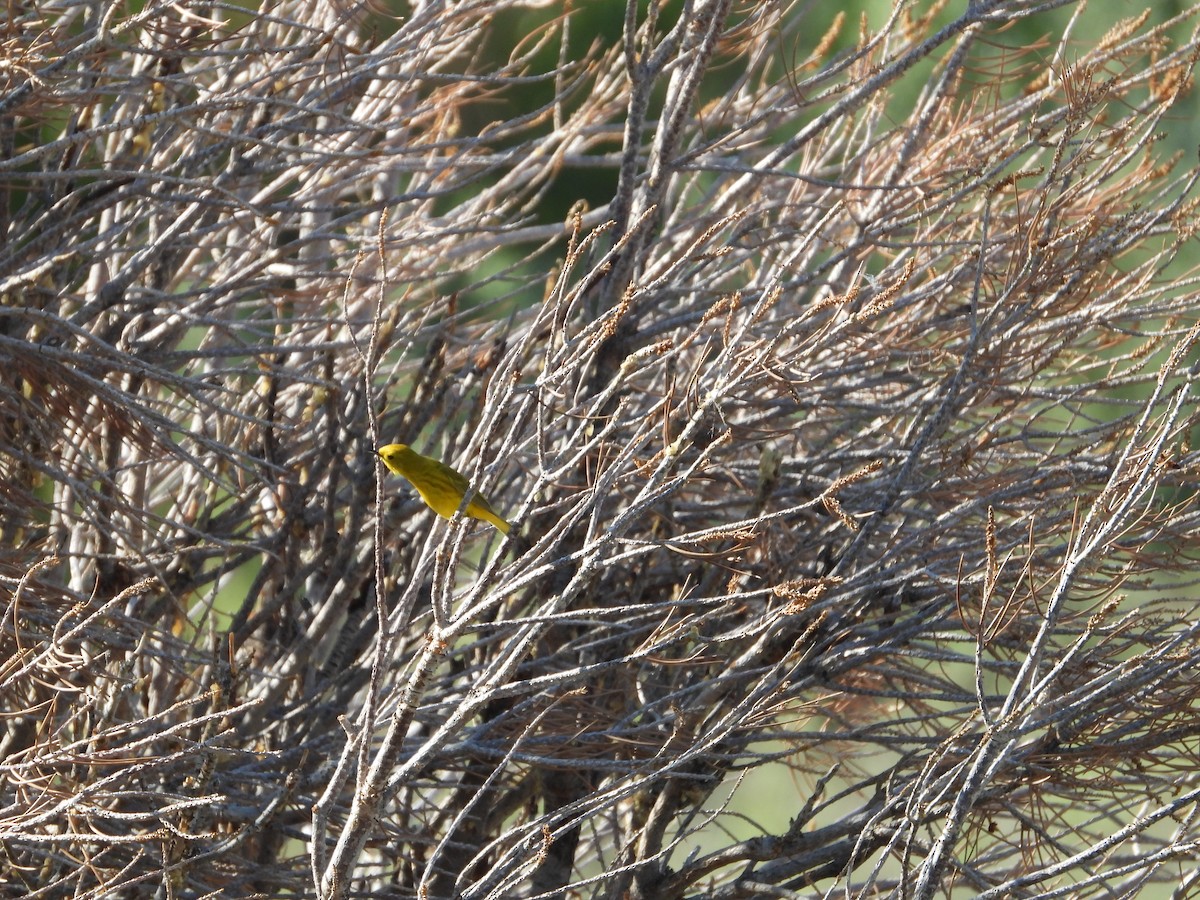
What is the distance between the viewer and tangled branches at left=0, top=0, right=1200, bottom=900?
2.56m

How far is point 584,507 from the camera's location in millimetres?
2137

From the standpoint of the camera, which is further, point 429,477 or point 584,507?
point 429,477

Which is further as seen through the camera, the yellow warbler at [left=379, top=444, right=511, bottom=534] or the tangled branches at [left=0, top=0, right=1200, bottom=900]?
the yellow warbler at [left=379, top=444, right=511, bottom=534]

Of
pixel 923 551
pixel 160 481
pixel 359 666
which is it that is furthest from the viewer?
pixel 160 481

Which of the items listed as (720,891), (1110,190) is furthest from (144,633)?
(1110,190)

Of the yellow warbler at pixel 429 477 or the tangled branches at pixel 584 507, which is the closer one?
the tangled branches at pixel 584 507

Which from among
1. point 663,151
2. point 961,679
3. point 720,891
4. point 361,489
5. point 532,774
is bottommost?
point 720,891

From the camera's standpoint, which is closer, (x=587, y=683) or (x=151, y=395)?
(x=587, y=683)

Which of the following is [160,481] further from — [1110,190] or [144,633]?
[1110,190]

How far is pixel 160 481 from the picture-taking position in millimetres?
→ 4941

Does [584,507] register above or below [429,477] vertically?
below

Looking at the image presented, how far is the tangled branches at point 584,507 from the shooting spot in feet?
8.41

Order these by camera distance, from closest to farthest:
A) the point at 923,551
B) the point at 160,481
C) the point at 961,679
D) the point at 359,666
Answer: the point at 923,551 → the point at 359,666 → the point at 160,481 → the point at 961,679

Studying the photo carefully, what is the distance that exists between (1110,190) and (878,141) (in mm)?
751
